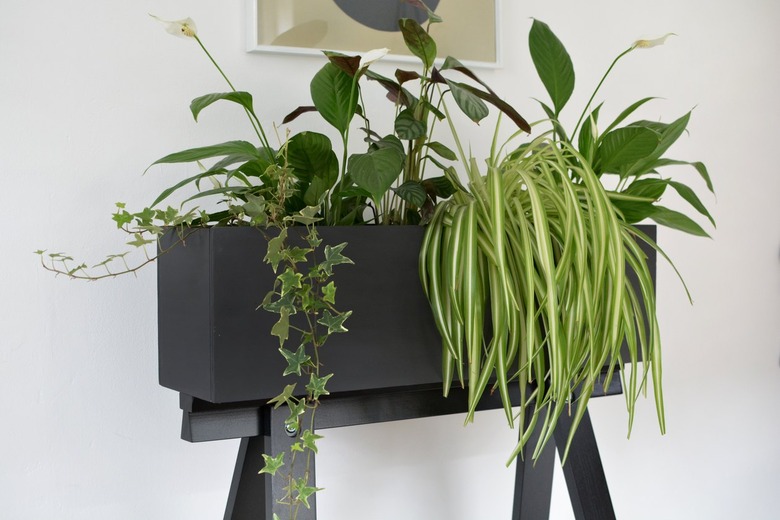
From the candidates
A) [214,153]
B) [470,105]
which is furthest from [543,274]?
[214,153]

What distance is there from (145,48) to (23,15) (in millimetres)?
183

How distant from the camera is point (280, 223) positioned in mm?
975

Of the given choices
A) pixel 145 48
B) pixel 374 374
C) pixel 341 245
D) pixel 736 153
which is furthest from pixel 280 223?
pixel 736 153

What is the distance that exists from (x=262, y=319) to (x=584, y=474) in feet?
1.94

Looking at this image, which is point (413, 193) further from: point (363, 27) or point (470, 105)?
point (363, 27)

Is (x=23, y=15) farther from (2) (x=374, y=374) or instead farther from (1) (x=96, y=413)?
(2) (x=374, y=374)

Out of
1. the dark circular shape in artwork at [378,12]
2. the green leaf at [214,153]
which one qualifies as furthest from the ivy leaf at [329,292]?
the dark circular shape in artwork at [378,12]

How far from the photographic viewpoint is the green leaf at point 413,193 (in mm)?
1071

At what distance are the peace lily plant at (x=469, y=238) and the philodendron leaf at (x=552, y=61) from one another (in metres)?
0.08

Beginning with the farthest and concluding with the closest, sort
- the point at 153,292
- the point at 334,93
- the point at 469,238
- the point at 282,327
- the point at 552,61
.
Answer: the point at 153,292 < the point at 552,61 < the point at 334,93 < the point at 469,238 < the point at 282,327

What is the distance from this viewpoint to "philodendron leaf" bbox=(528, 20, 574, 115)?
3.97ft

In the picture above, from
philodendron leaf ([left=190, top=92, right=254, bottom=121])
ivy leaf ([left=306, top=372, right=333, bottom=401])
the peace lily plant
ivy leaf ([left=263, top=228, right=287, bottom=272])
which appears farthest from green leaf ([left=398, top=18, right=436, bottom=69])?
ivy leaf ([left=306, top=372, right=333, bottom=401])

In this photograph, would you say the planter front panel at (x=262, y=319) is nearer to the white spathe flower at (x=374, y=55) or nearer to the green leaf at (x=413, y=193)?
the green leaf at (x=413, y=193)

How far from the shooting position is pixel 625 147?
1150mm
